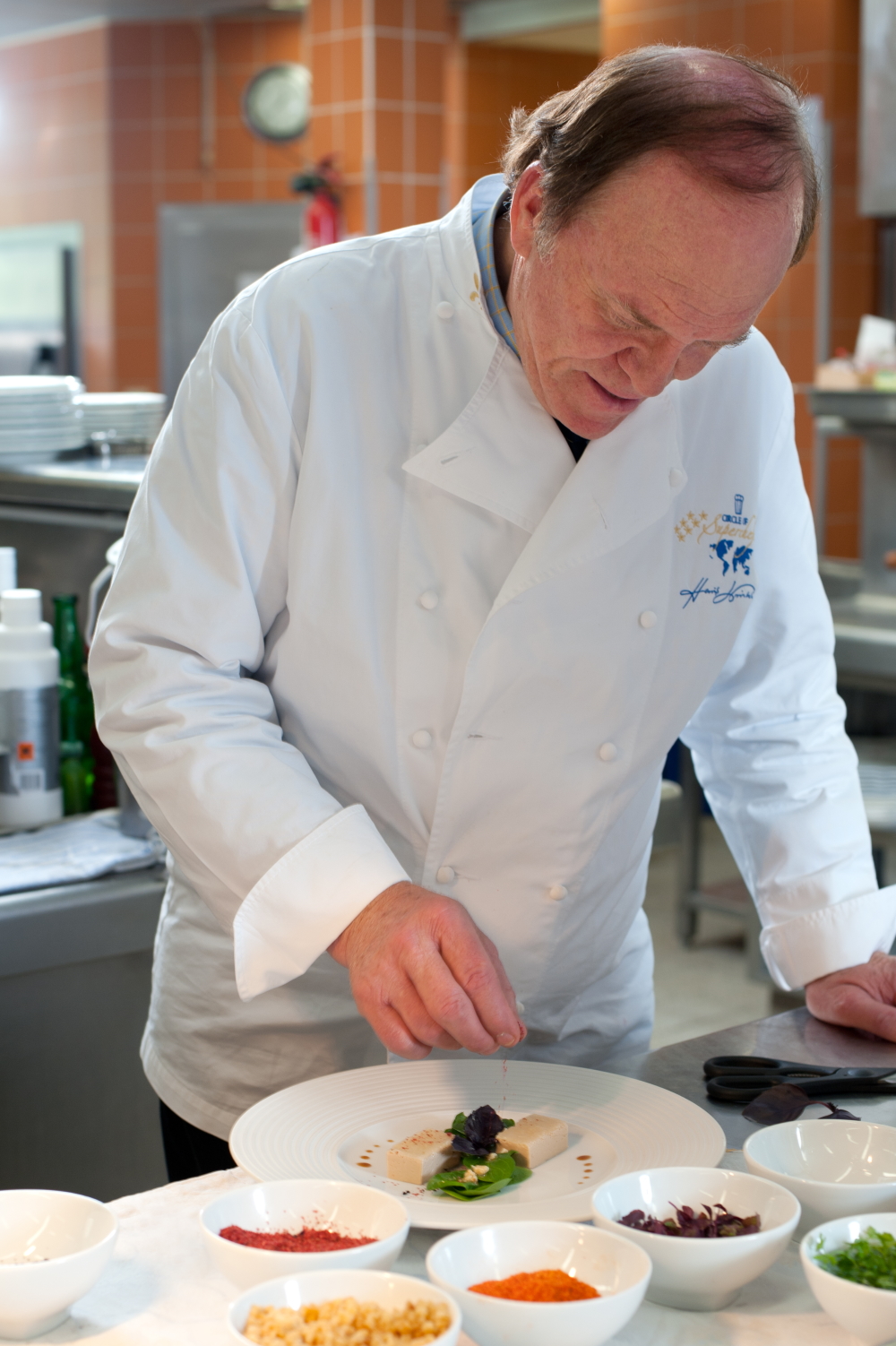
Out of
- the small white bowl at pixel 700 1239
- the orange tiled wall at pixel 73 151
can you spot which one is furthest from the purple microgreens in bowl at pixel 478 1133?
the orange tiled wall at pixel 73 151

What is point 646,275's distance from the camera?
1.11 metres

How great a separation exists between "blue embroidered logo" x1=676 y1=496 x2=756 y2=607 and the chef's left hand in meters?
0.38

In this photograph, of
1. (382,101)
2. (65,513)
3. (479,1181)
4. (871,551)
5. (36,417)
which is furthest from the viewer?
(382,101)

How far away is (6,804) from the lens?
6.53ft

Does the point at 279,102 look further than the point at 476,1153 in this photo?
Yes

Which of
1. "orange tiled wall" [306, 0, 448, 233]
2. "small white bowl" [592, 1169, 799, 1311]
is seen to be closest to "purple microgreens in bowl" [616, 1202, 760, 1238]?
"small white bowl" [592, 1169, 799, 1311]

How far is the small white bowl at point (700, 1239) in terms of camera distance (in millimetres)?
877

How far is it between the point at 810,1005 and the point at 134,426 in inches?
64.6

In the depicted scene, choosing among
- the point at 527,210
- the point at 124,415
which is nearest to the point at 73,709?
the point at 124,415

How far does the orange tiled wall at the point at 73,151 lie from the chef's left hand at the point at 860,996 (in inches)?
286

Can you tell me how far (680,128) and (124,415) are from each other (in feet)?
5.47

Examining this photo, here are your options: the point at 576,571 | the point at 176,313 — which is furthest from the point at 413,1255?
the point at 176,313

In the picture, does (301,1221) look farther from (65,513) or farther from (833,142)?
(833,142)

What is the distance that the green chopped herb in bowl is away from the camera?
2.86 ft
